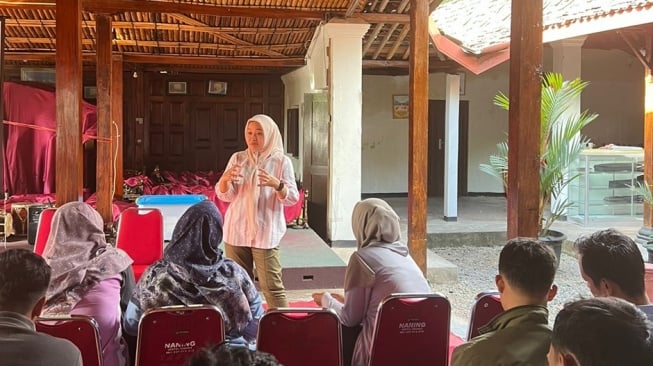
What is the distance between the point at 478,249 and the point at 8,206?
597 cm

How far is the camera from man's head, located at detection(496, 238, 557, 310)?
181cm

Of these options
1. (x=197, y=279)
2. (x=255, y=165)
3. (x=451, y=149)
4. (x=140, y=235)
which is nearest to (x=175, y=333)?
(x=197, y=279)

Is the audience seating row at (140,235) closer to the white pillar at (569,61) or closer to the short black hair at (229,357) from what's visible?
the short black hair at (229,357)

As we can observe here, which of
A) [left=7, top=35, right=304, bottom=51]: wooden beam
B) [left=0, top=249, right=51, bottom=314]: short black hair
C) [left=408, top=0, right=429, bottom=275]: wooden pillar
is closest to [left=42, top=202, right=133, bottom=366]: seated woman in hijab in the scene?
[left=0, top=249, right=51, bottom=314]: short black hair

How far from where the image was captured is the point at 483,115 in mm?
12172

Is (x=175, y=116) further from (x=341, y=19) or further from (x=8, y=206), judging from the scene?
(x=341, y=19)

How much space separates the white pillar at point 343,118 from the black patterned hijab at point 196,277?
15.8ft

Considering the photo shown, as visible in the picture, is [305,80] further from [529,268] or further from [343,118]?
[529,268]

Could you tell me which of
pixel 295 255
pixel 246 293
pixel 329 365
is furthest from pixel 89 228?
pixel 295 255

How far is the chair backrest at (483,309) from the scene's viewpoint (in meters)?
2.66

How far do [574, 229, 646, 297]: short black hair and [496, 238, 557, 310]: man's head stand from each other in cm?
17

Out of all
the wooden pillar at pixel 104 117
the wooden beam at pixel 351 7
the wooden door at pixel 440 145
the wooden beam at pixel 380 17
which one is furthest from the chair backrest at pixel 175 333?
the wooden door at pixel 440 145

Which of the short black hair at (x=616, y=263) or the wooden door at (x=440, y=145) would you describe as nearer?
the short black hair at (x=616, y=263)

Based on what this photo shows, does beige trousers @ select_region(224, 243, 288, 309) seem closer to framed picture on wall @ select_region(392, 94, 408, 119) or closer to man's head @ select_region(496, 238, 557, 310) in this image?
man's head @ select_region(496, 238, 557, 310)
